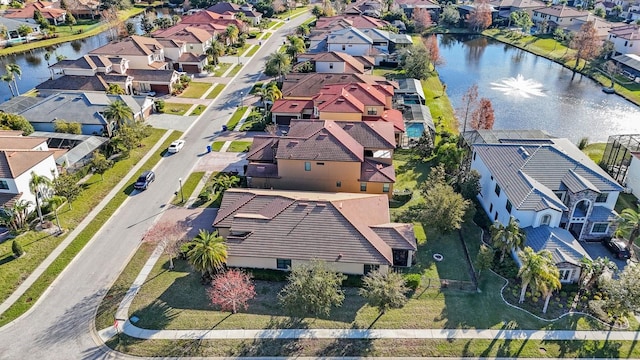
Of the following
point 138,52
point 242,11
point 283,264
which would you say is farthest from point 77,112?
point 242,11

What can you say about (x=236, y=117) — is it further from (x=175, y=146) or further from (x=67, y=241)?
(x=67, y=241)

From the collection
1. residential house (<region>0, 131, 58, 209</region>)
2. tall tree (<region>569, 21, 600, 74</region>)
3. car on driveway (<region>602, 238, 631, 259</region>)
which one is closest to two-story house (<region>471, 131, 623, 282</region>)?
car on driveway (<region>602, 238, 631, 259</region>)

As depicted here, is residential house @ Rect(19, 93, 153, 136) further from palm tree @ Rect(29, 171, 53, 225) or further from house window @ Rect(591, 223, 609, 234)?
house window @ Rect(591, 223, 609, 234)

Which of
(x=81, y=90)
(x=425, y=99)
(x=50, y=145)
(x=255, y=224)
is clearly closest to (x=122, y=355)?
(x=255, y=224)

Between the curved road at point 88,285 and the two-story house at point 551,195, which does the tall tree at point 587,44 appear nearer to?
the two-story house at point 551,195

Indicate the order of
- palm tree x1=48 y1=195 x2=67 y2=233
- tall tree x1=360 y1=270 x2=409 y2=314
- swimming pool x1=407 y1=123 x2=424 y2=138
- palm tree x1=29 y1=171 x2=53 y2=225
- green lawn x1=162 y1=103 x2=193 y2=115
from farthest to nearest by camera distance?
1. green lawn x1=162 y1=103 x2=193 y2=115
2. swimming pool x1=407 y1=123 x2=424 y2=138
3. palm tree x1=29 y1=171 x2=53 y2=225
4. palm tree x1=48 y1=195 x2=67 y2=233
5. tall tree x1=360 y1=270 x2=409 y2=314

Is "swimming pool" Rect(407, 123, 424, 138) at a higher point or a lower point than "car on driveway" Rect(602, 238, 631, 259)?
higher

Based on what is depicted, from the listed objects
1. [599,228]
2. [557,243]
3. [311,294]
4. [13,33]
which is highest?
[13,33]
